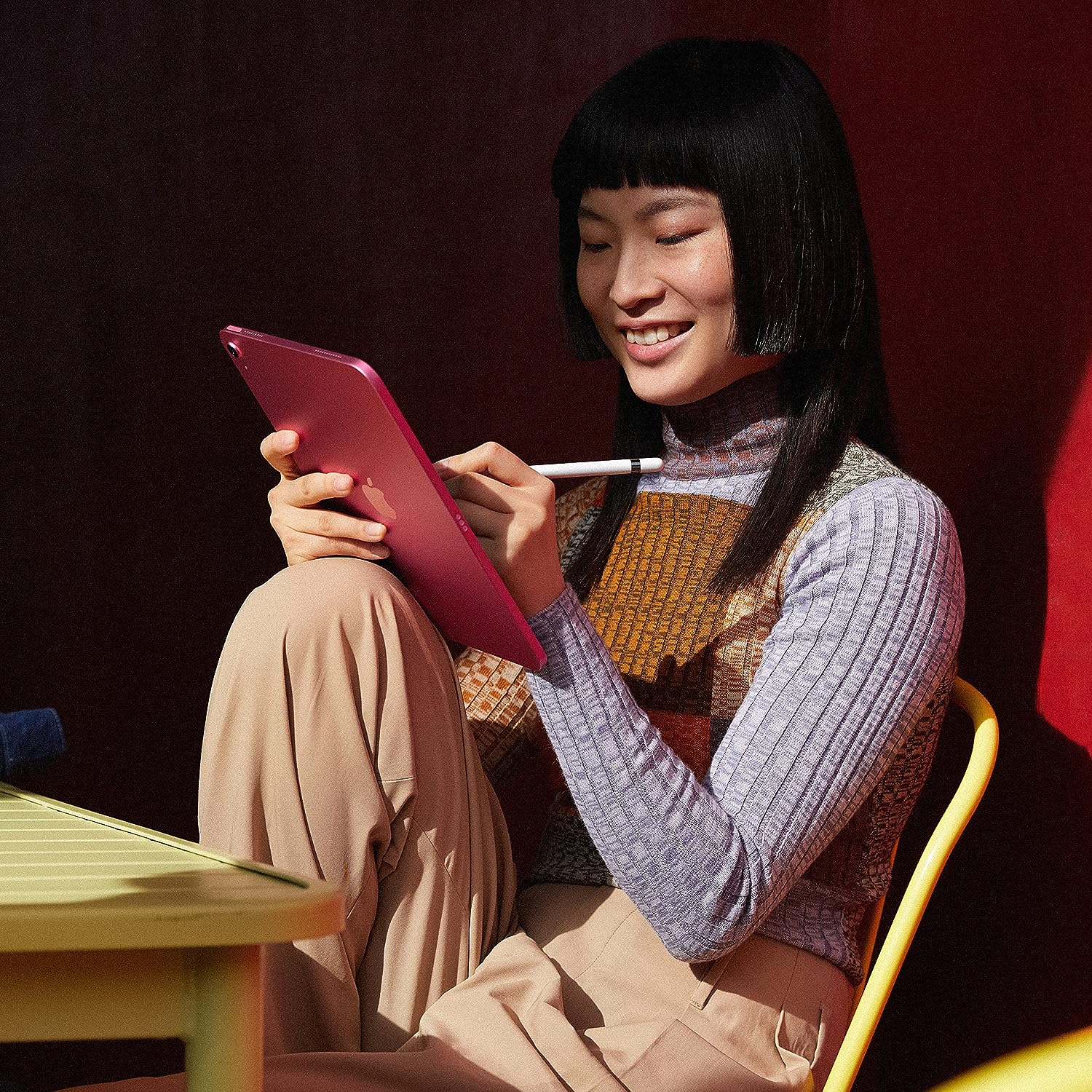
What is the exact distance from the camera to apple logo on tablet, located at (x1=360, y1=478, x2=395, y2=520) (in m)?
1.24

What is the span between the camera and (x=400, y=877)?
1.20 metres

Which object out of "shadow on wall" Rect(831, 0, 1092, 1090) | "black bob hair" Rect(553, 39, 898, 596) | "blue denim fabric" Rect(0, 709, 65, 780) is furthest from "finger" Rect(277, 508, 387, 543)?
"shadow on wall" Rect(831, 0, 1092, 1090)

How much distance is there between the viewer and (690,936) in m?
1.19

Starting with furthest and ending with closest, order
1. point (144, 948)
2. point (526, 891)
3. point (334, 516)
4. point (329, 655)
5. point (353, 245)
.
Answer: point (353, 245)
point (526, 891)
point (334, 516)
point (329, 655)
point (144, 948)

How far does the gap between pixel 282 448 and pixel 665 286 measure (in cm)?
47

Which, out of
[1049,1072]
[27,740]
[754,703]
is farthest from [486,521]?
[1049,1072]

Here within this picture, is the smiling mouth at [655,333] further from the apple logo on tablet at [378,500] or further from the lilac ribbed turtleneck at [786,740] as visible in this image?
the apple logo on tablet at [378,500]

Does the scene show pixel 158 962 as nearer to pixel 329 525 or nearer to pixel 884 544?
pixel 329 525

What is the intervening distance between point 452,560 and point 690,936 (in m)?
0.37

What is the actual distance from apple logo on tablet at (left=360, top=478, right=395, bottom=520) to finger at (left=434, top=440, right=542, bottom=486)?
0.06 metres

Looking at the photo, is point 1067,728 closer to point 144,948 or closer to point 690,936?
point 690,936

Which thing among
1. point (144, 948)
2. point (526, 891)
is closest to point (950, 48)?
point (526, 891)

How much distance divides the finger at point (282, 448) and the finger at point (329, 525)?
0.05 metres

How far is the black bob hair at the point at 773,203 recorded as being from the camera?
1.46 metres
